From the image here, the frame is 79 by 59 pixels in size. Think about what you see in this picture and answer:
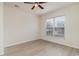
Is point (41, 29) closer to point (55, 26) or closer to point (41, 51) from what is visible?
point (55, 26)

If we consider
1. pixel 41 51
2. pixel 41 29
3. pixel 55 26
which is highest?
pixel 55 26

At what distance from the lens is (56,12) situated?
4531mm

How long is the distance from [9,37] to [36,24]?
237 cm

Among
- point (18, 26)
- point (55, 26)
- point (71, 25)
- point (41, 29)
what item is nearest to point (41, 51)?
point (71, 25)

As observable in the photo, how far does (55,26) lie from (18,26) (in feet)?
7.09

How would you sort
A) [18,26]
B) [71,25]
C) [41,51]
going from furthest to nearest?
[18,26] → [71,25] → [41,51]

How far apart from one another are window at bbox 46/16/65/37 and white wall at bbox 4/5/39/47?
1025 millimetres

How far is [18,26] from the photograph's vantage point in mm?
4309

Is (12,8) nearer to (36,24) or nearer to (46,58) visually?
(36,24)

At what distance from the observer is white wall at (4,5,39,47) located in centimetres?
377

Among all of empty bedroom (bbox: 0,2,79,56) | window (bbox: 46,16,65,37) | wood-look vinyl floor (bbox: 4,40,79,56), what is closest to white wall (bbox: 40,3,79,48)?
empty bedroom (bbox: 0,2,79,56)

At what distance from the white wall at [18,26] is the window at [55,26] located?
1.03 meters

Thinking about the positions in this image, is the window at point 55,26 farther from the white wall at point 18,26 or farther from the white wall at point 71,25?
the white wall at point 18,26

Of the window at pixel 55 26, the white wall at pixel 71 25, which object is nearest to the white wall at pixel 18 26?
the window at pixel 55 26
